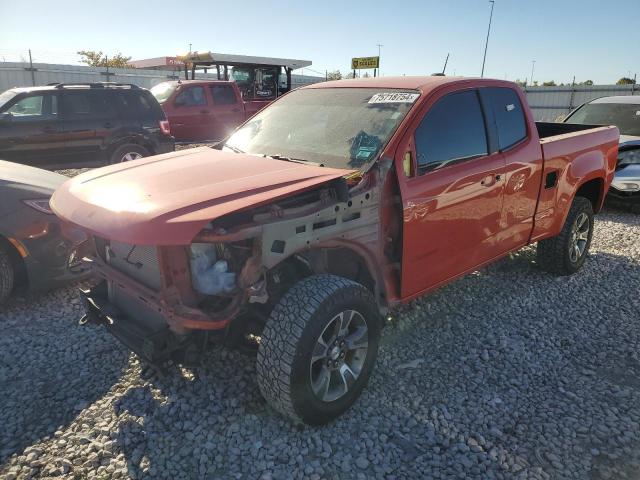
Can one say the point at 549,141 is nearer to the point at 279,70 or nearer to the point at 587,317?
the point at 587,317

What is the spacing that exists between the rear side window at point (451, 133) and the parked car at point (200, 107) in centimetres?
972

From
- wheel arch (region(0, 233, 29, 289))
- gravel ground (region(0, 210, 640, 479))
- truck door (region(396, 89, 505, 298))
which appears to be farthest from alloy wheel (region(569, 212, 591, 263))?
wheel arch (region(0, 233, 29, 289))

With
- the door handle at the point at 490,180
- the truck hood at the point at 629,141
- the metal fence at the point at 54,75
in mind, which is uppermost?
the metal fence at the point at 54,75

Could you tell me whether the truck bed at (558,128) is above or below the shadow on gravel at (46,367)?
above

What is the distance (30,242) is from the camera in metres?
3.99

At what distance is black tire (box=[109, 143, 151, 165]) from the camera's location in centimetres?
861

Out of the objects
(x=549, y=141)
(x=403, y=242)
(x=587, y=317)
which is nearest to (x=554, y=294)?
(x=587, y=317)

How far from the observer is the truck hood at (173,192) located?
2.23 metres

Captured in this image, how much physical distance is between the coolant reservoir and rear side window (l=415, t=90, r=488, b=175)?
1.44 meters

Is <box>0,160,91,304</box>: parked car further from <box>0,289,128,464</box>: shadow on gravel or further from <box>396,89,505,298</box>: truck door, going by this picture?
<box>396,89,505,298</box>: truck door

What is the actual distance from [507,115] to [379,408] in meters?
2.59

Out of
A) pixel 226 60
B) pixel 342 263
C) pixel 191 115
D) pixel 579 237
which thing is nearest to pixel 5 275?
pixel 342 263

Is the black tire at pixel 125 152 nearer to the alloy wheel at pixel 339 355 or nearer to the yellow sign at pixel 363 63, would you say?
the alloy wheel at pixel 339 355

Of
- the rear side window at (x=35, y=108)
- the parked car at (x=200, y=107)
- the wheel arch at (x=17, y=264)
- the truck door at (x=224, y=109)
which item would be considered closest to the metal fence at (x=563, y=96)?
the truck door at (x=224, y=109)
